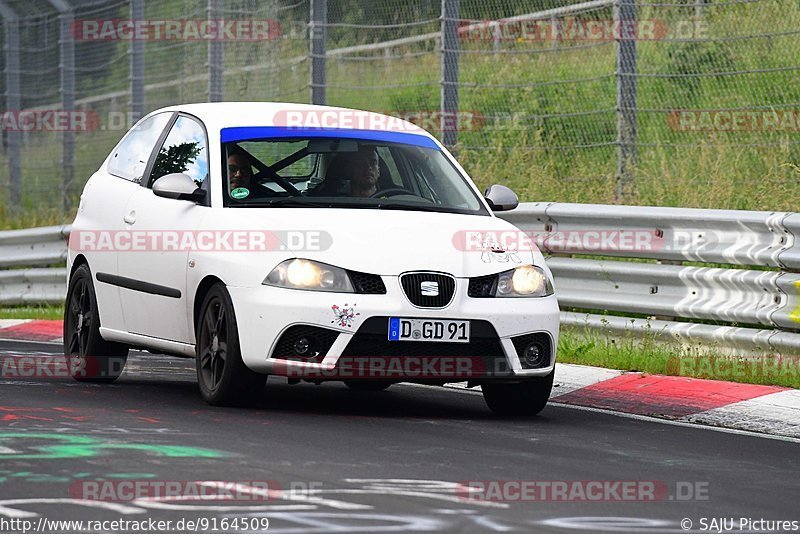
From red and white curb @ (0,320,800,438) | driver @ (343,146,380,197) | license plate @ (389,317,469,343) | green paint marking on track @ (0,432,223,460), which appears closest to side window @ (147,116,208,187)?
driver @ (343,146,380,197)

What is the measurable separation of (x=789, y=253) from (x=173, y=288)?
12.1 feet

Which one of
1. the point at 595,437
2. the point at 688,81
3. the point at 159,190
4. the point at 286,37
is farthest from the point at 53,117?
the point at 595,437

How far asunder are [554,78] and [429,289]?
21.4 feet

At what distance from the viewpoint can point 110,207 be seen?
10641mm

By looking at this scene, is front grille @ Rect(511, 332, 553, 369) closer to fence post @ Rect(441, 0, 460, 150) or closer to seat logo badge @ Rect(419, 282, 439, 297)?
seat logo badge @ Rect(419, 282, 439, 297)

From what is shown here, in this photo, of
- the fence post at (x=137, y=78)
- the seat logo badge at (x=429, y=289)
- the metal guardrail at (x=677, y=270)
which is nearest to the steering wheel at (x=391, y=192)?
the seat logo badge at (x=429, y=289)

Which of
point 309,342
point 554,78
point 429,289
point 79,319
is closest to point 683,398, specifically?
point 429,289

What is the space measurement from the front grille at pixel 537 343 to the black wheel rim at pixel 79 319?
297 centimetres

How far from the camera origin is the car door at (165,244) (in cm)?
957

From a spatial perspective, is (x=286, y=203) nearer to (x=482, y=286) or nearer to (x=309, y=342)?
(x=309, y=342)

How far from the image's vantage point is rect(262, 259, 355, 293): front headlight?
8.71m

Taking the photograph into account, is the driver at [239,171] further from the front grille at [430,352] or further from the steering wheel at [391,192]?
the front grille at [430,352]

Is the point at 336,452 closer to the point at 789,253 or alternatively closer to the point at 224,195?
the point at 224,195

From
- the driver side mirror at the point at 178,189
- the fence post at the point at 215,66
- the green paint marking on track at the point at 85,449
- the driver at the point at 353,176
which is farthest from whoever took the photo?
the fence post at the point at 215,66
